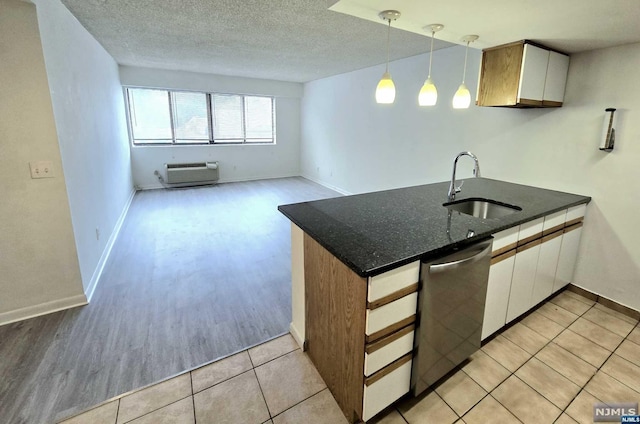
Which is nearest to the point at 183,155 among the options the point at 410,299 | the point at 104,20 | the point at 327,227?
the point at 104,20

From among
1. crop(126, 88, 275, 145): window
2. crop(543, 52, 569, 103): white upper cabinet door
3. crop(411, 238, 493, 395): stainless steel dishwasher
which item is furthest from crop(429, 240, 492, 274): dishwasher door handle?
crop(126, 88, 275, 145): window

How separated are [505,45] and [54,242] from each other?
12.5ft

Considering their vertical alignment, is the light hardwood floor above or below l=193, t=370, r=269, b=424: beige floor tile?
above

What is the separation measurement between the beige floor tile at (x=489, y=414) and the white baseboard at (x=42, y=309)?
290cm

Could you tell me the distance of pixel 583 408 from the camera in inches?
62.2

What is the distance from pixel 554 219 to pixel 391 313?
5.66ft

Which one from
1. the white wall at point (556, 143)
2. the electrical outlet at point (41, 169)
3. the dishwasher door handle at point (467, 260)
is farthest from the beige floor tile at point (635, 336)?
the electrical outlet at point (41, 169)

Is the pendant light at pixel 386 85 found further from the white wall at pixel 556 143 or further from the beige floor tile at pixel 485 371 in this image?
the beige floor tile at pixel 485 371

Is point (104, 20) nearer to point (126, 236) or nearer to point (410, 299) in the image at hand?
point (126, 236)

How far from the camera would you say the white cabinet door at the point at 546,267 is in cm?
222

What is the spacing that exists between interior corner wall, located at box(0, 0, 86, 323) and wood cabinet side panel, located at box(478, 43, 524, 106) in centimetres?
331

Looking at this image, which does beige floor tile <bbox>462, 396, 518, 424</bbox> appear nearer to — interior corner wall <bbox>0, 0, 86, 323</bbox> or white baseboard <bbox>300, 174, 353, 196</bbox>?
interior corner wall <bbox>0, 0, 86, 323</bbox>

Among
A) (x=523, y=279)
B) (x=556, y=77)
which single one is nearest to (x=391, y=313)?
(x=523, y=279)

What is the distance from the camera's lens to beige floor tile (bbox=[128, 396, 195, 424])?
1487 mm
